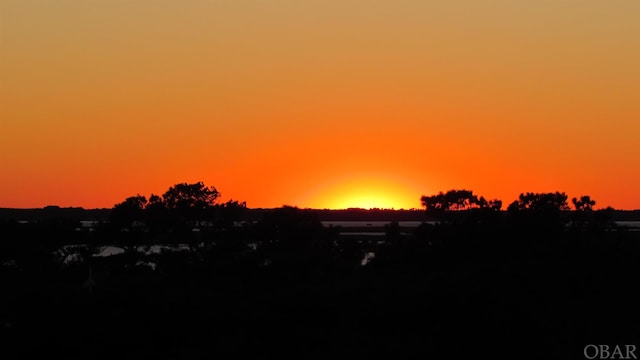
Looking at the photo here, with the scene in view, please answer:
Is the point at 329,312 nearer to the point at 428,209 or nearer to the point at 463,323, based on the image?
the point at 463,323

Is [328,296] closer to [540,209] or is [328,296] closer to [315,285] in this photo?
[315,285]

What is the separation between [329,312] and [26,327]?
12153 millimetres

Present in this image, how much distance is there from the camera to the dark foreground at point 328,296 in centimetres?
3972

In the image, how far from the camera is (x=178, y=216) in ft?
240

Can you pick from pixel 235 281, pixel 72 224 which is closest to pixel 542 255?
pixel 235 281

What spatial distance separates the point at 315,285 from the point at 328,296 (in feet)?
18.2

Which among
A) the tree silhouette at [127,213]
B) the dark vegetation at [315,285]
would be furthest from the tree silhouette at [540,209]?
the tree silhouette at [127,213]

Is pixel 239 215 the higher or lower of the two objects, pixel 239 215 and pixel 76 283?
the higher

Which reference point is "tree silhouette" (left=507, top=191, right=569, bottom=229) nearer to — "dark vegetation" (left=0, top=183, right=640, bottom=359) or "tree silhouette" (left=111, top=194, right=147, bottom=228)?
"dark vegetation" (left=0, top=183, right=640, bottom=359)

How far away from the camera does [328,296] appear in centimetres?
4697

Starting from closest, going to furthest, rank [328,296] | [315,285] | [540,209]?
[328,296] → [315,285] → [540,209]

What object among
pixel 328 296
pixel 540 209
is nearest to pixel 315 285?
pixel 328 296

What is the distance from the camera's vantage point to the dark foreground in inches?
1564

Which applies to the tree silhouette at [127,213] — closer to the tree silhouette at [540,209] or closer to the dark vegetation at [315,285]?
the dark vegetation at [315,285]
